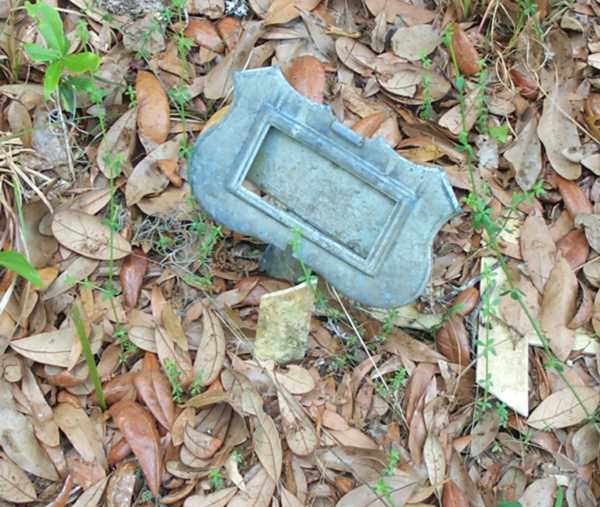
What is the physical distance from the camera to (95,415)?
5.74 feet

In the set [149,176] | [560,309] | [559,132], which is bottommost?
[149,176]

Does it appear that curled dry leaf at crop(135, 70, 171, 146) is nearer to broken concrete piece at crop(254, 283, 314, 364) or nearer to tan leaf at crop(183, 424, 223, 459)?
broken concrete piece at crop(254, 283, 314, 364)

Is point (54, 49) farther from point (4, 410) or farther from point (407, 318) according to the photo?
point (407, 318)

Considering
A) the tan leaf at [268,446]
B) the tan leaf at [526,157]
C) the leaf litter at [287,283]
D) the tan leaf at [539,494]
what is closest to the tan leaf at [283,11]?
the leaf litter at [287,283]

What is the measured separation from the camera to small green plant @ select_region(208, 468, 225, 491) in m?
1.66

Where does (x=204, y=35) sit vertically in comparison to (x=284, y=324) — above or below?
above

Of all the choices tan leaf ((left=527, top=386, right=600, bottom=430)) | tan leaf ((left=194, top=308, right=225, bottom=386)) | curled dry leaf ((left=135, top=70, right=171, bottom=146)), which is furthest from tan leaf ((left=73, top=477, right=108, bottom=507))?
tan leaf ((left=527, top=386, right=600, bottom=430))

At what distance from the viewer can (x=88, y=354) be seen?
5.55 ft

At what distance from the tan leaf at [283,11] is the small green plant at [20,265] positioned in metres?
0.78

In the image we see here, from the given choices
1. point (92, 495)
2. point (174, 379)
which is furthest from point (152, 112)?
point (92, 495)

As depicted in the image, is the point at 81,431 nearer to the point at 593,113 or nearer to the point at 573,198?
the point at 573,198

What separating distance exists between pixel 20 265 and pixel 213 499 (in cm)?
57

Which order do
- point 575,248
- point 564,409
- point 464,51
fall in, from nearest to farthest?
point 564,409
point 575,248
point 464,51

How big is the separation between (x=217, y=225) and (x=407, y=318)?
0.44 meters
